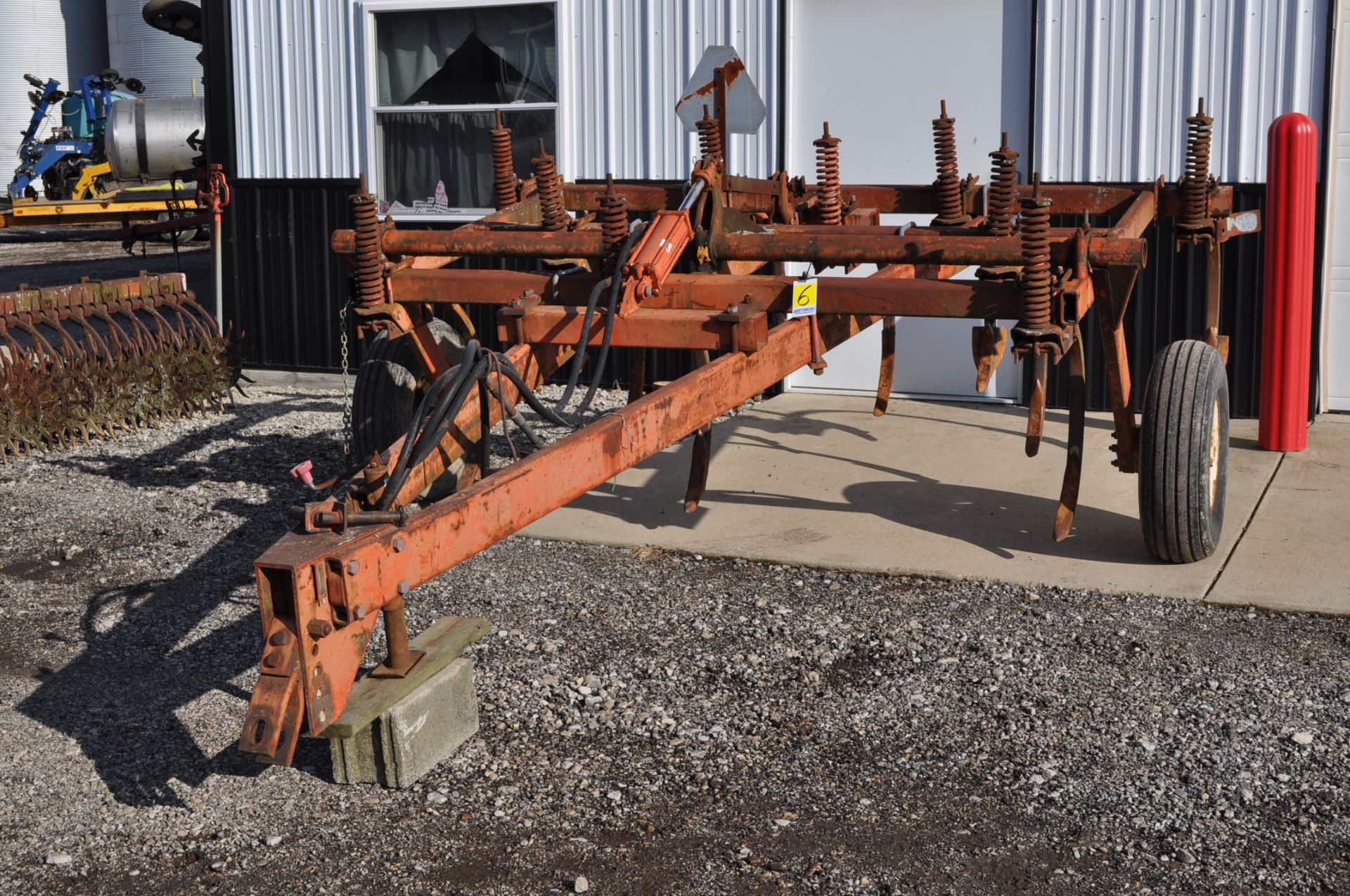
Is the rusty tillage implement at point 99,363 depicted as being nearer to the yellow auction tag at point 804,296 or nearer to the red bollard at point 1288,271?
the yellow auction tag at point 804,296

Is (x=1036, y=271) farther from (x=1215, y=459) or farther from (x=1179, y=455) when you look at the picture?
(x=1215, y=459)

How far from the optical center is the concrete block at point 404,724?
375 centimetres

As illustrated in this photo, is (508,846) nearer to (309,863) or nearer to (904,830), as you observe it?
(309,863)

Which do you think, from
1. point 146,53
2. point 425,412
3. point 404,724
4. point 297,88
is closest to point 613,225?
point 425,412

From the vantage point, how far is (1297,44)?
25.7 ft

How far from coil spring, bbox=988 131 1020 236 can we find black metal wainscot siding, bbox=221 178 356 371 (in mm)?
5647

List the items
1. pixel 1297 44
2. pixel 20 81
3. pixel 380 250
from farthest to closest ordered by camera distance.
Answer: pixel 20 81 < pixel 1297 44 < pixel 380 250

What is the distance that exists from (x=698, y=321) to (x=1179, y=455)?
176 centimetres

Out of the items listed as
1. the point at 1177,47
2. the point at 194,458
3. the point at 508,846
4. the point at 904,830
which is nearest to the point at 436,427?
the point at 508,846

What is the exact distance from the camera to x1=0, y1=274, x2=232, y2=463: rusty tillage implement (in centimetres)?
780

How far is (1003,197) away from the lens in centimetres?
543

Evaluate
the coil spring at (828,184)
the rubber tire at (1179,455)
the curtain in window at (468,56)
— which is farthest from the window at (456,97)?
the rubber tire at (1179,455)

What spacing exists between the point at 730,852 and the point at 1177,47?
611 cm

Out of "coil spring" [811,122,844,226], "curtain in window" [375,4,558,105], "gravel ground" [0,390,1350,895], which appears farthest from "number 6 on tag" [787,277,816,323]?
"curtain in window" [375,4,558,105]
